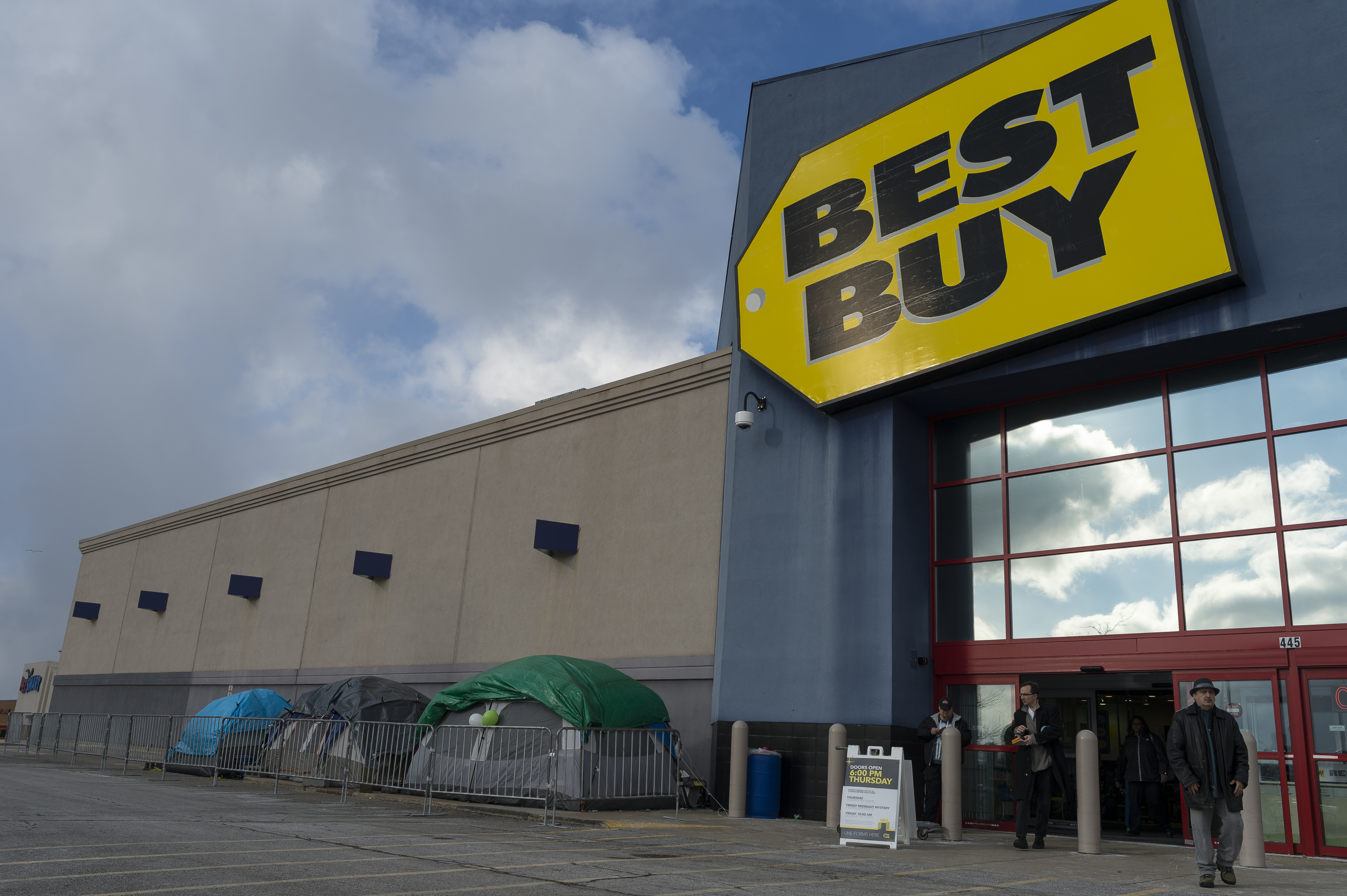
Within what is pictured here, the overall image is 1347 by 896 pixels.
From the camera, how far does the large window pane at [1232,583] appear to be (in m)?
12.2

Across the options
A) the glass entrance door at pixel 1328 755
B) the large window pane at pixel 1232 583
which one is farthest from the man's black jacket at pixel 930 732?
the glass entrance door at pixel 1328 755

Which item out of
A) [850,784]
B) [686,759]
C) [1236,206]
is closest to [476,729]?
[686,759]

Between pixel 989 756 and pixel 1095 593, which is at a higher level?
pixel 1095 593

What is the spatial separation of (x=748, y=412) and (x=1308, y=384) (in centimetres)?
820

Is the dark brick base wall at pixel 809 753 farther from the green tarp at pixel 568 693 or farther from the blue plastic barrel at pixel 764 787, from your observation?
the green tarp at pixel 568 693

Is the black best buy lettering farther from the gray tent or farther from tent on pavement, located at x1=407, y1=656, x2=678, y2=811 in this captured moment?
the gray tent

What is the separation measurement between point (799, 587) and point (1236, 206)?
801cm

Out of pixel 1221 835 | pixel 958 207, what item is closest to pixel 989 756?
pixel 1221 835

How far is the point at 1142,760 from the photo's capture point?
1412 cm

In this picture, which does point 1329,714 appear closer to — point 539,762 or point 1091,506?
point 1091,506

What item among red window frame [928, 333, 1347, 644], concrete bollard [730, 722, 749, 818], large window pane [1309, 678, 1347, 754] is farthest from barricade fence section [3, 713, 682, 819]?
large window pane [1309, 678, 1347, 754]

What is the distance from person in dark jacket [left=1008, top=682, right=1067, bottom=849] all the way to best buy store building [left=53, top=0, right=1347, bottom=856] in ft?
7.37

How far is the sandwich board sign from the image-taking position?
10.9m

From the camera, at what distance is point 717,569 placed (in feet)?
57.0
